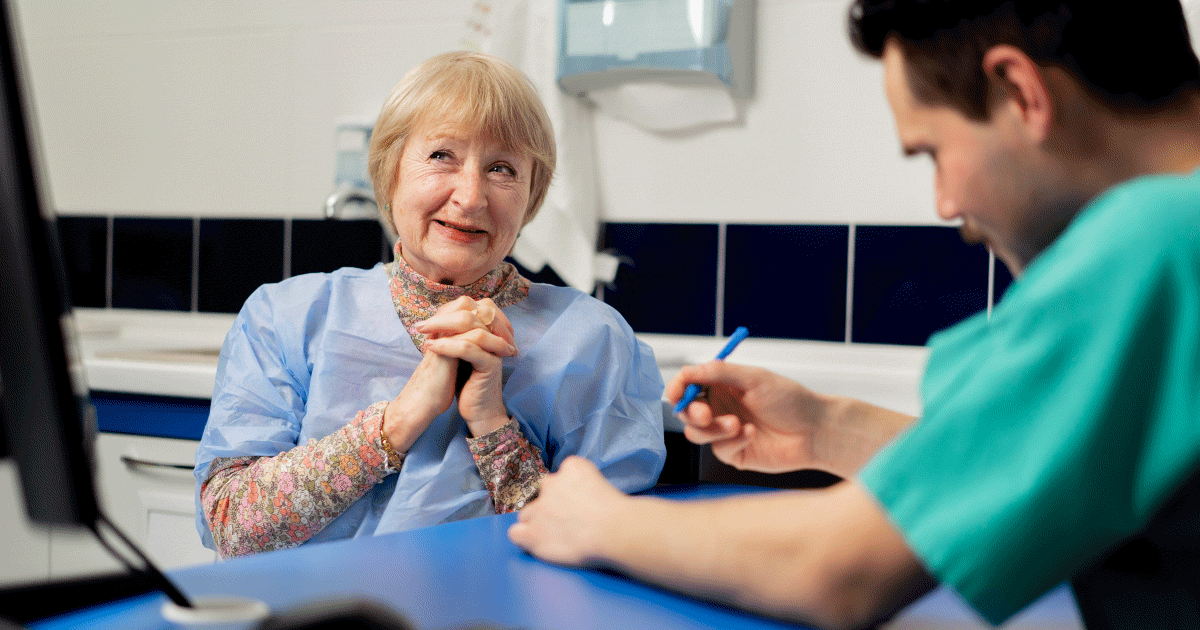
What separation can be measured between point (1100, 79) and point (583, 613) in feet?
1.50

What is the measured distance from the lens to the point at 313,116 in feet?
8.04

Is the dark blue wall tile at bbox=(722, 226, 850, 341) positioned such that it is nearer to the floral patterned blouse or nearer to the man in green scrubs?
the floral patterned blouse

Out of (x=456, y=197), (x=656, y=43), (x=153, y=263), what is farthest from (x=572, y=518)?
(x=153, y=263)

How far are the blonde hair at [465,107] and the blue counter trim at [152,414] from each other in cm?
74

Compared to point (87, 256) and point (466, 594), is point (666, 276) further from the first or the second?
point (87, 256)

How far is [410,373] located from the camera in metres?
1.22

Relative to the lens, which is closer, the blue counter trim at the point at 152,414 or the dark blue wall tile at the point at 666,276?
the blue counter trim at the point at 152,414

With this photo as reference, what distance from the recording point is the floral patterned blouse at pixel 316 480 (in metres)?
1.08

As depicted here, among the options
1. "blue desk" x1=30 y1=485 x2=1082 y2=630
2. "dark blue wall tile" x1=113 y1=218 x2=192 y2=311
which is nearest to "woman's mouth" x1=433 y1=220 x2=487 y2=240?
"blue desk" x1=30 y1=485 x2=1082 y2=630

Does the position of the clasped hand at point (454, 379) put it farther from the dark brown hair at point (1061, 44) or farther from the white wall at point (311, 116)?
the white wall at point (311, 116)

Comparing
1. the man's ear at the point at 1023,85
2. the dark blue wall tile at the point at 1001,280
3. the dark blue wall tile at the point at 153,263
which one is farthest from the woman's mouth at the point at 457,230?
the dark blue wall tile at the point at 153,263

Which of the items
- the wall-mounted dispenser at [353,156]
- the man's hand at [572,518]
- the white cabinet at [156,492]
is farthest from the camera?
the wall-mounted dispenser at [353,156]

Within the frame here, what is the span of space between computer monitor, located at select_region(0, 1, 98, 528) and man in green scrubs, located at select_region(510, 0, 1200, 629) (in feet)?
1.23

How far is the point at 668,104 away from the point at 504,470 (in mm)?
1146
